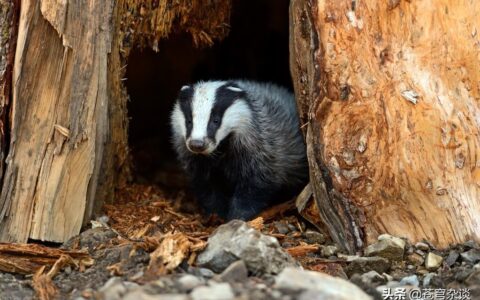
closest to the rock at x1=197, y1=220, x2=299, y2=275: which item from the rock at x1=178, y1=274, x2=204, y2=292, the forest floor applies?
the forest floor

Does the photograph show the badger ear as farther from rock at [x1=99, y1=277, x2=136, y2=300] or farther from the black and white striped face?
rock at [x1=99, y1=277, x2=136, y2=300]

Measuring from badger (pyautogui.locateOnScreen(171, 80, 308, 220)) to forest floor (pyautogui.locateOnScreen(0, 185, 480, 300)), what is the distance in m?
1.00

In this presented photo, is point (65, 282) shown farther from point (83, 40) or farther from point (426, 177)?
point (426, 177)

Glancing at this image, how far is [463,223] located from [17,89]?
2936 millimetres

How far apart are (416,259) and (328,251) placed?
572 millimetres

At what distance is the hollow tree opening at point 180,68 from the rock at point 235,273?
3.42 metres

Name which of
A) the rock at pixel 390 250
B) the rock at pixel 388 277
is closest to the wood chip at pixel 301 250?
the rock at pixel 390 250

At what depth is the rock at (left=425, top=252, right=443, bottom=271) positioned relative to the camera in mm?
4117

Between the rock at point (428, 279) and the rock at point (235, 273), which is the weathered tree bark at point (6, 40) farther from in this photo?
the rock at point (428, 279)

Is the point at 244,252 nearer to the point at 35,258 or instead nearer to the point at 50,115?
the point at 35,258

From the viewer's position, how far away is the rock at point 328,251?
448cm

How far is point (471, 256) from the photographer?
4.04m

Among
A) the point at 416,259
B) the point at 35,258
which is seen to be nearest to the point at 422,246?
the point at 416,259

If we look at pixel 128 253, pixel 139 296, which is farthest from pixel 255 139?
pixel 139 296
